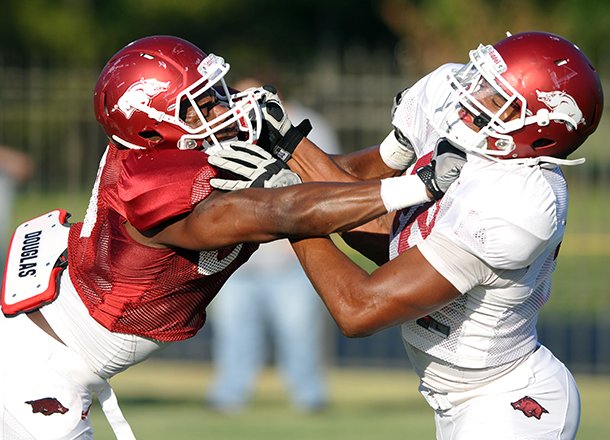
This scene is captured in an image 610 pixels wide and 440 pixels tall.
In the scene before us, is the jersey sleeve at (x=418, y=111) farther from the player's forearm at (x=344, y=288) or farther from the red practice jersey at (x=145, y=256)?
the red practice jersey at (x=145, y=256)

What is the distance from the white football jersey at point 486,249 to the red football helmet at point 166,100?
0.68 m

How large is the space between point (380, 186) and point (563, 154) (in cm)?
62

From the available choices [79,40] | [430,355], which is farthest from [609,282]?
[79,40]

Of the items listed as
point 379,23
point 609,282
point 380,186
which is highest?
point 380,186

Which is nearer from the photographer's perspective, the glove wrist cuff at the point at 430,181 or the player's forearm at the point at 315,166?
the glove wrist cuff at the point at 430,181

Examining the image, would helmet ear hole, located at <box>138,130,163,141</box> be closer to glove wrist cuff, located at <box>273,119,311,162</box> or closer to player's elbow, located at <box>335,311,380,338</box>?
glove wrist cuff, located at <box>273,119,311,162</box>

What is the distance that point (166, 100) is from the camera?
425cm

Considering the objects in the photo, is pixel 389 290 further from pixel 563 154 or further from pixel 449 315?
pixel 563 154

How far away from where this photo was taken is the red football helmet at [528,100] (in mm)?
4012

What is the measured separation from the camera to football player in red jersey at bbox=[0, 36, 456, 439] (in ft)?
13.4

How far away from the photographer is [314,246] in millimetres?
4148

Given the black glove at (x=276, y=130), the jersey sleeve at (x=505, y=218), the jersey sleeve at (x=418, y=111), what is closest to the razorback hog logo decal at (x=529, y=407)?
the jersey sleeve at (x=505, y=218)

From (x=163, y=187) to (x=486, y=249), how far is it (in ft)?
3.42

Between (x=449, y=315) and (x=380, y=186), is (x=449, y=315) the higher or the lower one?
the lower one
